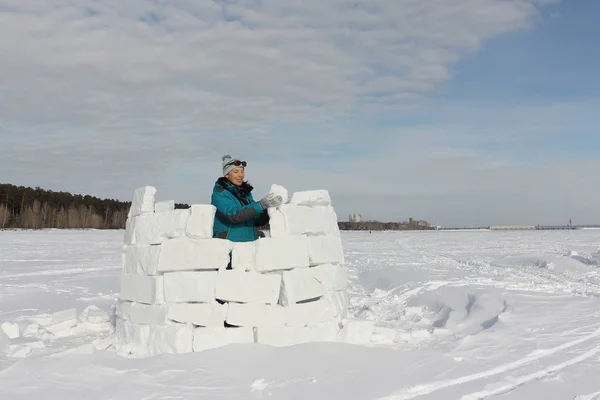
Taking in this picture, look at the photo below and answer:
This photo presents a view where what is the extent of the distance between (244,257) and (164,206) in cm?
117

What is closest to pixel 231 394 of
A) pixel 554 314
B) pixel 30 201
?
pixel 554 314

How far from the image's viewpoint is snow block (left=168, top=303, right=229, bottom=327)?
17.8ft

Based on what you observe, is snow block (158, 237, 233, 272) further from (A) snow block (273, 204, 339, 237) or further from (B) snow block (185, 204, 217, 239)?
(A) snow block (273, 204, 339, 237)

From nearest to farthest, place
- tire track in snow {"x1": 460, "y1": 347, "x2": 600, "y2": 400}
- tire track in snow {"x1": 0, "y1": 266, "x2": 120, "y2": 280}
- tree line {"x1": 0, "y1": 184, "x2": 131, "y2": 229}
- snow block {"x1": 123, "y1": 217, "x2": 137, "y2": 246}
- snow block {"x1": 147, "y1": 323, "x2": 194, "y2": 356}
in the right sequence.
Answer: tire track in snow {"x1": 460, "y1": 347, "x2": 600, "y2": 400}
snow block {"x1": 147, "y1": 323, "x2": 194, "y2": 356}
snow block {"x1": 123, "y1": 217, "x2": 137, "y2": 246}
tire track in snow {"x1": 0, "y1": 266, "x2": 120, "y2": 280}
tree line {"x1": 0, "y1": 184, "x2": 131, "y2": 229}

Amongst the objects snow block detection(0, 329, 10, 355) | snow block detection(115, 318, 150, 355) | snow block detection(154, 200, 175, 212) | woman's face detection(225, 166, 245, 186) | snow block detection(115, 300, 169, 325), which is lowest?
snow block detection(0, 329, 10, 355)

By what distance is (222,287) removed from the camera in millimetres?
5465

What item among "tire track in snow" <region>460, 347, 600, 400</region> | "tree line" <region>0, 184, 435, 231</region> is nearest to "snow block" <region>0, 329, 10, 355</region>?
"tire track in snow" <region>460, 347, 600, 400</region>

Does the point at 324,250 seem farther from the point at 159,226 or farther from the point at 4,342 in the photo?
the point at 4,342

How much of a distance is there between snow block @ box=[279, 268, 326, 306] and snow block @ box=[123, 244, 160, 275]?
1.30 meters

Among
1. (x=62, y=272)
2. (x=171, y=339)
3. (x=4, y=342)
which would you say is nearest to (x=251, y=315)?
(x=171, y=339)

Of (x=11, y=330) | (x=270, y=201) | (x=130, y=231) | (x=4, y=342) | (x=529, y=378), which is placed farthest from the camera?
(x=11, y=330)

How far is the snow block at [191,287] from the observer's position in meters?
5.46

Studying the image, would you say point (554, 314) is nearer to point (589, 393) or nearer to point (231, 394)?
point (589, 393)

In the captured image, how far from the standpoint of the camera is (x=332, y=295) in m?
6.08
